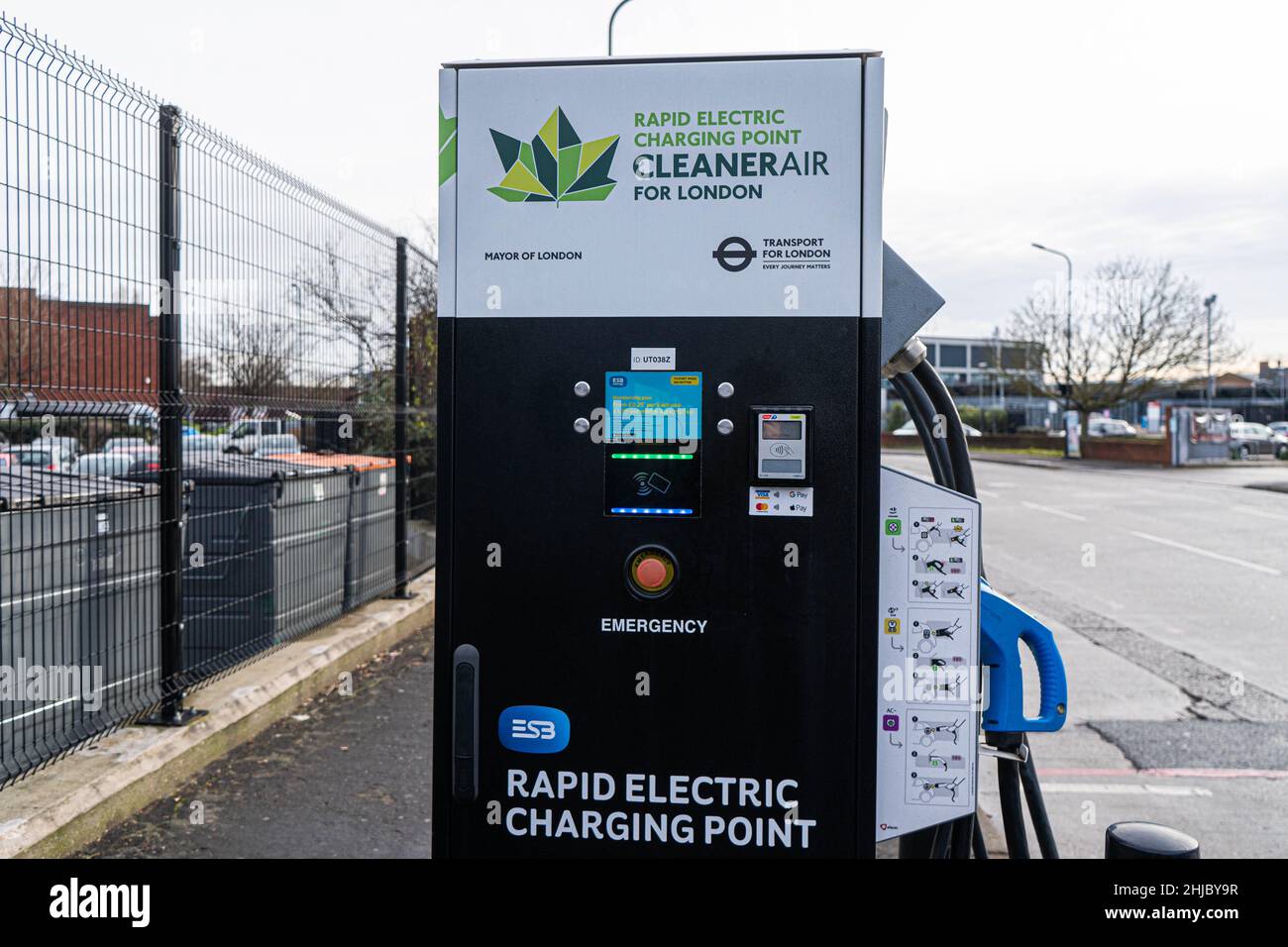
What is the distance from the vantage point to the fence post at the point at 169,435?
511 cm

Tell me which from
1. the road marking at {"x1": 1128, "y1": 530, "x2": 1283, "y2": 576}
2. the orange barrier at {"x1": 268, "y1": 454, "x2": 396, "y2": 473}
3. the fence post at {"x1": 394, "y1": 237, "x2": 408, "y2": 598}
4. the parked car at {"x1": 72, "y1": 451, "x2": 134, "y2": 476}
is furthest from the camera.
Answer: the road marking at {"x1": 1128, "y1": 530, "x2": 1283, "y2": 576}

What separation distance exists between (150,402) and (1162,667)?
22.8ft

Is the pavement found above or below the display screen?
below

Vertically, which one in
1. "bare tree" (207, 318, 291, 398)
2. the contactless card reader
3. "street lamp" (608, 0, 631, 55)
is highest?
"street lamp" (608, 0, 631, 55)

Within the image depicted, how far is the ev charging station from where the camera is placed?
2.55m

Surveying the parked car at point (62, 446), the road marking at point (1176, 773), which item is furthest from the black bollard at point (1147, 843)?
the parked car at point (62, 446)

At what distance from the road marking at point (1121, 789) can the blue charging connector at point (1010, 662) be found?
9.56 feet

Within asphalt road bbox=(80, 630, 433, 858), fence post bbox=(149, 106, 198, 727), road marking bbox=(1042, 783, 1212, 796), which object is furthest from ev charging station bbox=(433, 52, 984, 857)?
road marking bbox=(1042, 783, 1212, 796)

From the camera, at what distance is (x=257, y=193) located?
6.11 metres

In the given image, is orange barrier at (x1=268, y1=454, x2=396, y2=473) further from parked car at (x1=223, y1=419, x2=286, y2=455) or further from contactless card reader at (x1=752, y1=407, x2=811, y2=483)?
contactless card reader at (x1=752, y1=407, x2=811, y2=483)

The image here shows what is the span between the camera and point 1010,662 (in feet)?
9.39

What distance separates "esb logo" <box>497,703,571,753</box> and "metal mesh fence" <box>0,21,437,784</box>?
93.9 inches

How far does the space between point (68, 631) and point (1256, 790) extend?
5.54 m

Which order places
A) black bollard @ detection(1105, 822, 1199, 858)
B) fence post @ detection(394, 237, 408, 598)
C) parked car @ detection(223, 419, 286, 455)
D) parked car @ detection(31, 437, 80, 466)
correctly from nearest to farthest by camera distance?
black bollard @ detection(1105, 822, 1199, 858) < parked car @ detection(31, 437, 80, 466) < parked car @ detection(223, 419, 286, 455) < fence post @ detection(394, 237, 408, 598)
